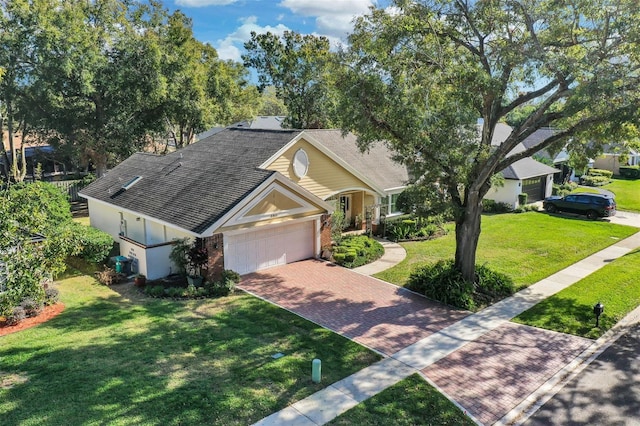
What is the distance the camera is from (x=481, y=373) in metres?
11.9

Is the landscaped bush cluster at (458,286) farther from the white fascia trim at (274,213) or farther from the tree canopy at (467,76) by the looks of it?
the white fascia trim at (274,213)

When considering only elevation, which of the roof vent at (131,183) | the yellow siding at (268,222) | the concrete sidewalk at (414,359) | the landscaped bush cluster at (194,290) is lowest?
the concrete sidewalk at (414,359)

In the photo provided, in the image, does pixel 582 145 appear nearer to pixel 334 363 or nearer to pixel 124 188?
pixel 334 363

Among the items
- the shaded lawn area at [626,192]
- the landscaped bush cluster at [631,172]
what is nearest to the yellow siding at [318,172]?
the shaded lawn area at [626,192]

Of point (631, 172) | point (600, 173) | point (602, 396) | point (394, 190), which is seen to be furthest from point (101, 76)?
point (631, 172)

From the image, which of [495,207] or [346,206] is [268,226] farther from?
[495,207]

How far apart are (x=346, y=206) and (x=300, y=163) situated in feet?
17.6

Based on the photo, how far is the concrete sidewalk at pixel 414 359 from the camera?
9.90 m

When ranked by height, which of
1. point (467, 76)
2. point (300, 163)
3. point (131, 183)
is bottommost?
point (131, 183)

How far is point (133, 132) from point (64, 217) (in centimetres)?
1248

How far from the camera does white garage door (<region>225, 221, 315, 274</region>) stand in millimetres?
18766

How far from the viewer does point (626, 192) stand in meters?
39.7

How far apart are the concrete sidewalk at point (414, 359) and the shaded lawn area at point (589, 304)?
0.42 m

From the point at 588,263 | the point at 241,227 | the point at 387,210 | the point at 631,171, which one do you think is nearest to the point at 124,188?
the point at 241,227
